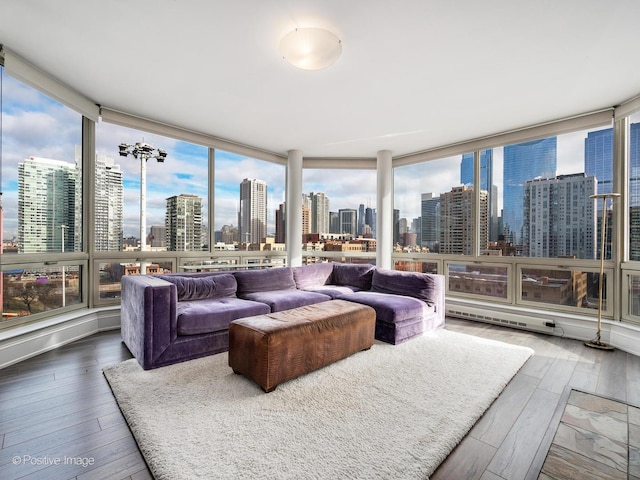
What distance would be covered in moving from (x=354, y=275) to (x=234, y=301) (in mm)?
2045

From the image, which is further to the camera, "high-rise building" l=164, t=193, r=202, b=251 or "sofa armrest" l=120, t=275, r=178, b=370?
"high-rise building" l=164, t=193, r=202, b=251

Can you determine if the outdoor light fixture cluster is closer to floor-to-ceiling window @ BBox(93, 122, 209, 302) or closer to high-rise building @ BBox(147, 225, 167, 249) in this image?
floor-to-ceiling window @ BBox(93, 122, 209, 302)

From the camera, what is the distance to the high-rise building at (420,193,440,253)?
5.05 meters

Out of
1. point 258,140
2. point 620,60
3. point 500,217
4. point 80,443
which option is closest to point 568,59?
point 620,60

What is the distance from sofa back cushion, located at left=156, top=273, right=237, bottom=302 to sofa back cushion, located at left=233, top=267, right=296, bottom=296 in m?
0.12

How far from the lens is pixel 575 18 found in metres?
2.03

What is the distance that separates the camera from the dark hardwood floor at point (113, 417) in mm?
1435

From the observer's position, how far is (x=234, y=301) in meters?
3.30

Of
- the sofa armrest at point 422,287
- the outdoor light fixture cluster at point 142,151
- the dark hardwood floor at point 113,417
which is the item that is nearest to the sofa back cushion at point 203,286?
the dark hardwood floor at point 113,417

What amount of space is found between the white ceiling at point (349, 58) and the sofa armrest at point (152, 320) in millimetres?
2027

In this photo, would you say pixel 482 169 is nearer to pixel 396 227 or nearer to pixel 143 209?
pixel 396 227

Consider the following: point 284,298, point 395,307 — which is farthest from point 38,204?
point 395,307

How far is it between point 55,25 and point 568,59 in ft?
13.5

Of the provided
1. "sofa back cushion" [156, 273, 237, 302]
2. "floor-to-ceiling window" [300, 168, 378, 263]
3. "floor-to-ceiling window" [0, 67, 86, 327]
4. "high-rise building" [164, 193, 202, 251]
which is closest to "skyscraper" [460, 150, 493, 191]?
"floor-to-ceiling window" [300, 168, 378, 263]
